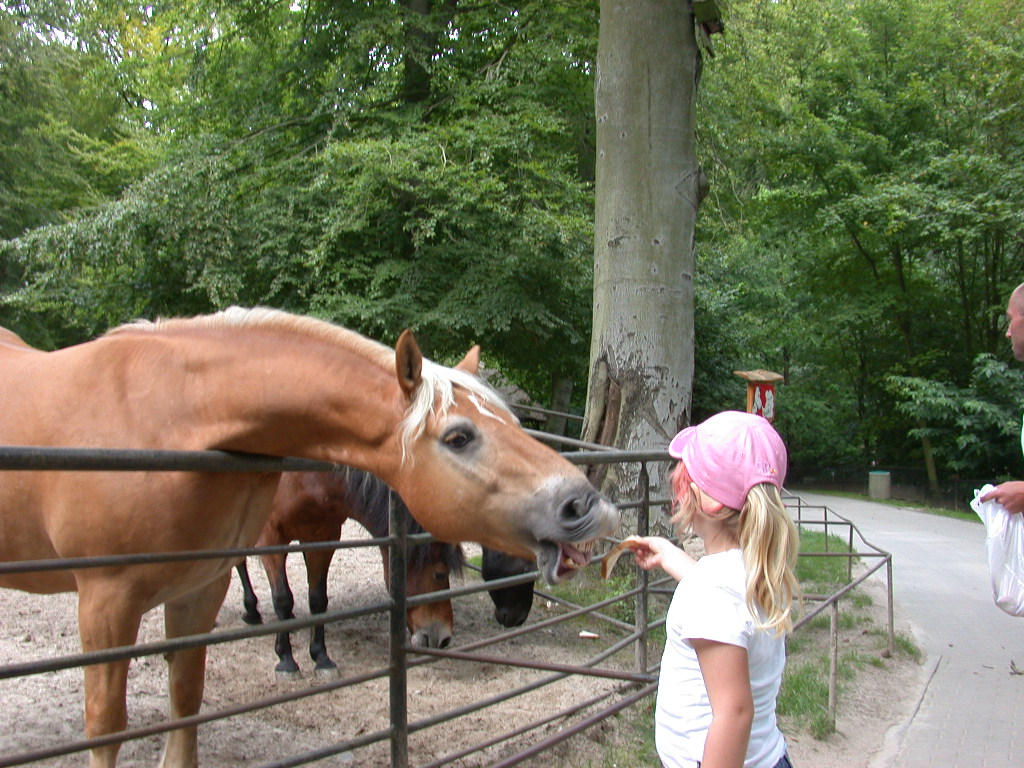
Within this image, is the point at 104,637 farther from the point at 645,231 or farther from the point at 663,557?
the point at 645,231

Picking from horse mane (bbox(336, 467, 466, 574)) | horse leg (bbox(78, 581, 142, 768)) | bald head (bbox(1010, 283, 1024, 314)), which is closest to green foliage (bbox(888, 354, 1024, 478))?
bald head (bbox(1010, 283, 1024, 314))

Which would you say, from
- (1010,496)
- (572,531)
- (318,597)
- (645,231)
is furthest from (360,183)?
(572,531)

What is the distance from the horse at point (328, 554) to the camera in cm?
460

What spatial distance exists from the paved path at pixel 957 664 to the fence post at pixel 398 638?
3004mm

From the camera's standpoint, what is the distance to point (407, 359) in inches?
87.4

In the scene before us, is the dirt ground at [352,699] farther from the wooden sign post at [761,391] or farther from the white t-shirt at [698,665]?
the wooden sign post at [761,391]

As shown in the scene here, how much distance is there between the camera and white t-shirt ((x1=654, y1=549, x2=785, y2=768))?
5.73 ft

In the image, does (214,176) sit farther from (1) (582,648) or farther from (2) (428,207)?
(1) (582,648)

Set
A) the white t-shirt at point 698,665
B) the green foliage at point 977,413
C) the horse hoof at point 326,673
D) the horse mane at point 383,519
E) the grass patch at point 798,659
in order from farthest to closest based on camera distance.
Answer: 1. the green foliage at point 977,413
2. the horse hoof at point 326,673
3. the horse mane at point 383,519
4. the grass patch at point 798,659
5. the white t-shirt at point 698,665

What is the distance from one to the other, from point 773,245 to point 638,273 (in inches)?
807

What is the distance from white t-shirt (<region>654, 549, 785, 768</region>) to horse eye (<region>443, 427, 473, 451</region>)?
2.22 feet

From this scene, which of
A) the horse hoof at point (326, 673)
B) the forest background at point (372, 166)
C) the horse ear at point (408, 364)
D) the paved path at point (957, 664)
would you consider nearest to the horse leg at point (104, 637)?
the horse ear at point (408, 364)

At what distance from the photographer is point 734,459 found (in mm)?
1818

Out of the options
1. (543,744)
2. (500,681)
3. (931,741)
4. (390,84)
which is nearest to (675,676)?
(543,744)
